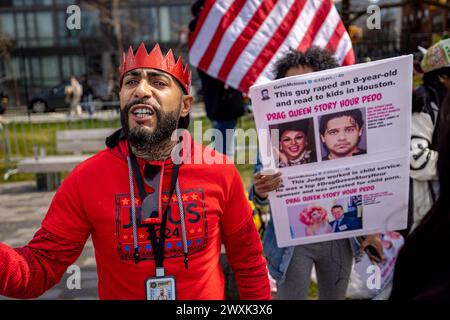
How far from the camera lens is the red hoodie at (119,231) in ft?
5.74

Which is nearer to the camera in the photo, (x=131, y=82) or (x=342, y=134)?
(x=131, y=82)

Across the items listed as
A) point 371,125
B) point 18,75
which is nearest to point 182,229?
point 371,125

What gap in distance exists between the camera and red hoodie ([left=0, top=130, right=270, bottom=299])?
5.74ft

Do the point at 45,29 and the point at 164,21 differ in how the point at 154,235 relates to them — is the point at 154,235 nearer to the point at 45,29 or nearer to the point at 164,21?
the point at 164,21

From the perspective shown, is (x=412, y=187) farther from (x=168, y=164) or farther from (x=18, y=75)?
(x=18, y=75)

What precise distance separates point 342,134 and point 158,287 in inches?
38.4

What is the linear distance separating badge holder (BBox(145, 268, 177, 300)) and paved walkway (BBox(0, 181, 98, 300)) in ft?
5.75

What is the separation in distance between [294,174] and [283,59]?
854 millimetres

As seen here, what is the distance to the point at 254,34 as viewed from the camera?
12.5ft

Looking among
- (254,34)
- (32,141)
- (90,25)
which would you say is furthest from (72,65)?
(254,34)

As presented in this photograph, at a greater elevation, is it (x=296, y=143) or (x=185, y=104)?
(x=185, y=104)

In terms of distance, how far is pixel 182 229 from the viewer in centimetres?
178

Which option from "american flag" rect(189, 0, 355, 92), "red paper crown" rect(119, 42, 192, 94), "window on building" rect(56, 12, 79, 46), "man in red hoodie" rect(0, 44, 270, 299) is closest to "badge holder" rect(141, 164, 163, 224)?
"man in red hoodie" rect(0, 44, 270, 299)

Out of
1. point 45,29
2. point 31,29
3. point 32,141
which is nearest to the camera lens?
point 32,141
